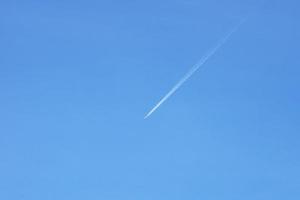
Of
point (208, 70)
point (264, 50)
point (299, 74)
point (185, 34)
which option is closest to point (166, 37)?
point (185, 34)

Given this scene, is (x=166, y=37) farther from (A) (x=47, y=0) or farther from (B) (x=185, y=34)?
(A) (x=47, y=0)

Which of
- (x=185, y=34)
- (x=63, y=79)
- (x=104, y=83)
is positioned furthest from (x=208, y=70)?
(x=63, y=79)

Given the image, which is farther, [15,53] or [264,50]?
[264,50]

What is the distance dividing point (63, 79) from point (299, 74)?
3.55 ft

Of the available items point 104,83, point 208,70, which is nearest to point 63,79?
point 104,83

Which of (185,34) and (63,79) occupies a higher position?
(185,34)

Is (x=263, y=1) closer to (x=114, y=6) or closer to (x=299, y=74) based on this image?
(x=299, y=74)

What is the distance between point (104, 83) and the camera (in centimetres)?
209

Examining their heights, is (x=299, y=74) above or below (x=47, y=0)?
below

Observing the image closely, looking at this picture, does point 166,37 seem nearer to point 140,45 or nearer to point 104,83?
point 140,45

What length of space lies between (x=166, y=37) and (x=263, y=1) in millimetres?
482

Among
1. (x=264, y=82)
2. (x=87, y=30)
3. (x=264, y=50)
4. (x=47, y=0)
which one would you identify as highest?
(x=47, y=0)

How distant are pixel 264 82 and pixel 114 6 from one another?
77cm

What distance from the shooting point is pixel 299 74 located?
217 centimetres
